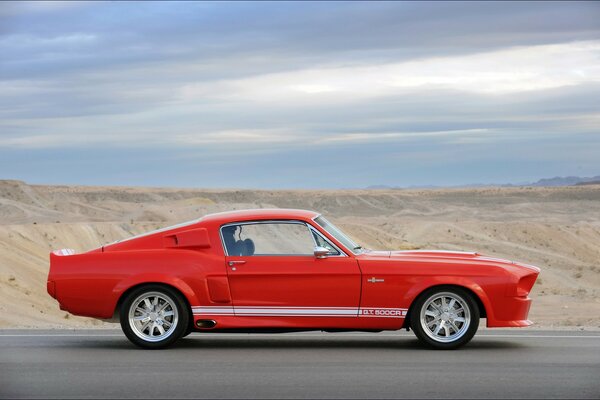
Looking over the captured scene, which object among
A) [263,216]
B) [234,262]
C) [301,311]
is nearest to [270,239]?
[263,216]

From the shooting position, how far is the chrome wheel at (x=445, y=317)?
34.1 ft

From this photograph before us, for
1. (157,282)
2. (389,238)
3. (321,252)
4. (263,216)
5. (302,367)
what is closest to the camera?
(302,367)

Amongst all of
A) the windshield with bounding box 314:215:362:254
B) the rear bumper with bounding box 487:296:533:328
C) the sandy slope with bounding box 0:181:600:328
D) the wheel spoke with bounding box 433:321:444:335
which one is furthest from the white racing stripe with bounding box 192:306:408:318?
the sandy slope with bounding box 0:181:600:328

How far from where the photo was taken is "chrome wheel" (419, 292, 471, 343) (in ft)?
34.1

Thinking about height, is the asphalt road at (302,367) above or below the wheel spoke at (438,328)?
below

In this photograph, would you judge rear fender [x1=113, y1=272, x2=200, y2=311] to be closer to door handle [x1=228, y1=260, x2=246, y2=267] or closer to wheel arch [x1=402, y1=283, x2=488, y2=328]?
door handle [x1=228, y1=260, x2=246, y2=267]

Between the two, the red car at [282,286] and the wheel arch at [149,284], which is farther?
the wheel arch at [149,284]

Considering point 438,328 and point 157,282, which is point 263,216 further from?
point 438,328

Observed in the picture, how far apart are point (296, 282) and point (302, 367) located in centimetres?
131

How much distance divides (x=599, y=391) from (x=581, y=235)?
45169 mm

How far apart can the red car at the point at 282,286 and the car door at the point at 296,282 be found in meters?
0.01

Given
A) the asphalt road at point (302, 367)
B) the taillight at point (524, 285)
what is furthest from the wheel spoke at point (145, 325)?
the taillight at point (524, 285)

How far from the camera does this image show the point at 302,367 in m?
9.39

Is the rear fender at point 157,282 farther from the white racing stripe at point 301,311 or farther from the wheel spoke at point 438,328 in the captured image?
the wheel spoke at point 438,328
